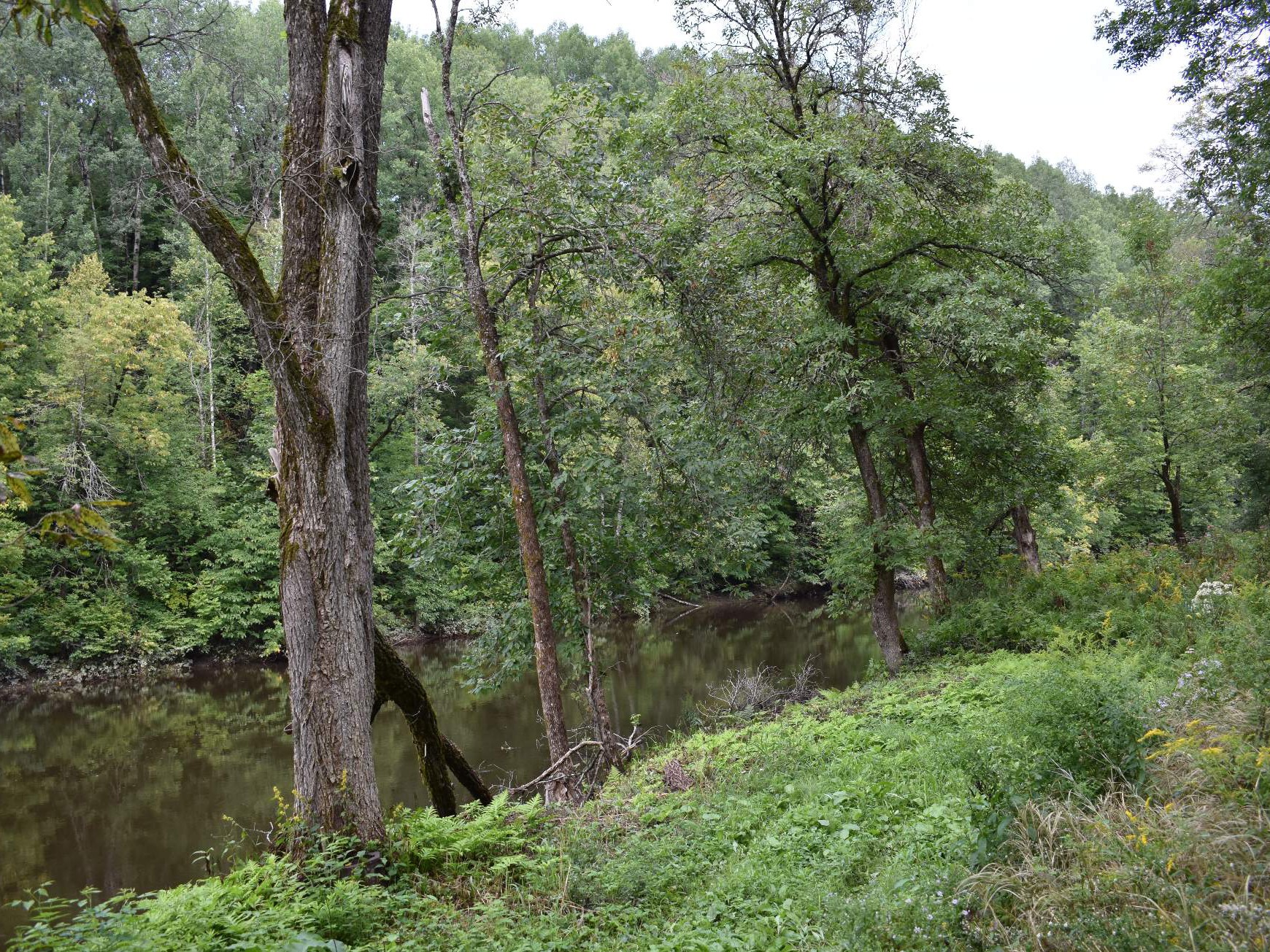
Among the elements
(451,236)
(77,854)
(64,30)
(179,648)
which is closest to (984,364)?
(451,236)

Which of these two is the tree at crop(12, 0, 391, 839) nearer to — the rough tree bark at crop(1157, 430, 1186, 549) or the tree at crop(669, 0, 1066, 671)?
the tree at crop(669, 0, 1066, 671)

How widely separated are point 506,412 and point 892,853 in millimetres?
5607

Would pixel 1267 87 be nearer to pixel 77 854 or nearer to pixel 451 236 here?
pixel 451 236

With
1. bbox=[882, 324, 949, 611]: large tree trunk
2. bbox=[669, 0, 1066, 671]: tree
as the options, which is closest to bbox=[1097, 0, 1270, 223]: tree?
bbox=[669, 0, 1066, 671]: tree

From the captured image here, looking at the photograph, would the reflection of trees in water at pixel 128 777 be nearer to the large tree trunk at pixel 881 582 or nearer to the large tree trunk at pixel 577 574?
the large tree trunk at pixel 577 574

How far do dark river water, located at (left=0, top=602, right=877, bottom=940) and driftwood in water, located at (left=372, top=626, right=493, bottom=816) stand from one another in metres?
1.38

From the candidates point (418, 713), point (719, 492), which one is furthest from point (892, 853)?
point (719, 492)

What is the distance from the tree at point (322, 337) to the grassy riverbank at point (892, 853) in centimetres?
79

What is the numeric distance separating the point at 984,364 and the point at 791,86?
16.5 feet

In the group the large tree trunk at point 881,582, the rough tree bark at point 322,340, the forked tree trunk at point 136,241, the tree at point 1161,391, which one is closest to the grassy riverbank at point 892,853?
the rough tree bark at point 322,340

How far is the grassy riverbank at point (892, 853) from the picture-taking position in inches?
117

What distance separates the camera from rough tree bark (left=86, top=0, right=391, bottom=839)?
4832 millimetres

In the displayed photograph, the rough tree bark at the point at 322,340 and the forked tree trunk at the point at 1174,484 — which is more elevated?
the rough tree bark at the point at 322,340

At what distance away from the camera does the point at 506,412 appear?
8.45 m
